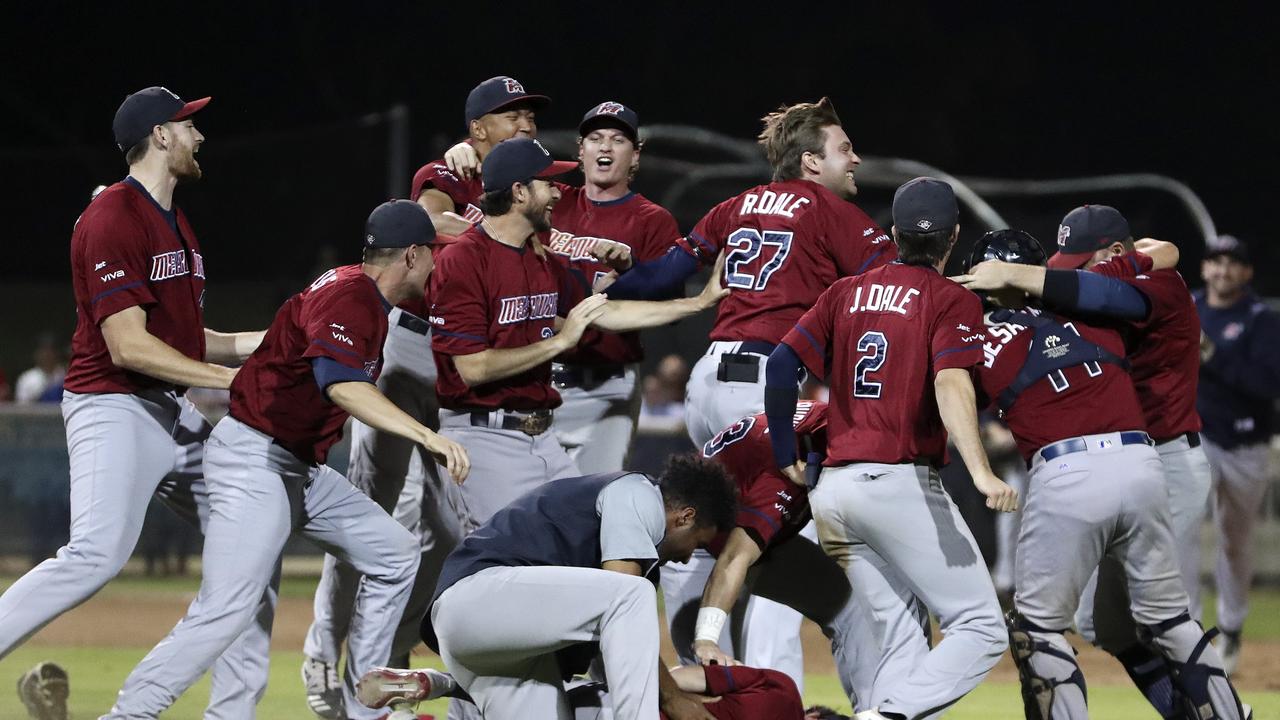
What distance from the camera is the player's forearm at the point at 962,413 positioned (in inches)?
190

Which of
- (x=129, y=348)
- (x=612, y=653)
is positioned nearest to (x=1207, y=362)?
(x=612, y=653)

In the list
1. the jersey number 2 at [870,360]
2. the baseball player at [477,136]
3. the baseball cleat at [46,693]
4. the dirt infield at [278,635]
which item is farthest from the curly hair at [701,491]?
the dirt infield at [278,635]

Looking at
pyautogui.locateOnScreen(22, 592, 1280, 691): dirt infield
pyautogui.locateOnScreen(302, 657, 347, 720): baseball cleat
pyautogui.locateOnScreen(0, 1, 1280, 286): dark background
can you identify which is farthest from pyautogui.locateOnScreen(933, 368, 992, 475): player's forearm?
pyautogui.locateOnScreen(0, 1, 1280, 286): dark background

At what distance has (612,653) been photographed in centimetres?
Result: 451

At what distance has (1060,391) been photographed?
5418 mm

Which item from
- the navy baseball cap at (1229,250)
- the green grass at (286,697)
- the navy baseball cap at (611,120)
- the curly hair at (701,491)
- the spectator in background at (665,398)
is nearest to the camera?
the curly hair at (701,491)

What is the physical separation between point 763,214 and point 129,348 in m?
2.55

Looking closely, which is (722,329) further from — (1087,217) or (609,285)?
(1087,217)

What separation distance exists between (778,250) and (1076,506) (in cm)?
162

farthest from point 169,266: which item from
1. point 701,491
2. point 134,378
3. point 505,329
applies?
point 701,491

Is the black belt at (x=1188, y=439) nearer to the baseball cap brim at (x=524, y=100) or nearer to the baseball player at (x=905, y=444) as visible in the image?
the baseball player at (x=905, y=444)

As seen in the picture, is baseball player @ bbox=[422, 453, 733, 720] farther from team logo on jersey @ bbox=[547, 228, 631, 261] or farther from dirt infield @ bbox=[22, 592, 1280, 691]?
dirt infield @ bbox=[22, 592, 1280, 691]

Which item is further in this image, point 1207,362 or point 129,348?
point 1207,362

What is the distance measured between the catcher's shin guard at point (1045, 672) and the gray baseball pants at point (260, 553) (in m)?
2.24
